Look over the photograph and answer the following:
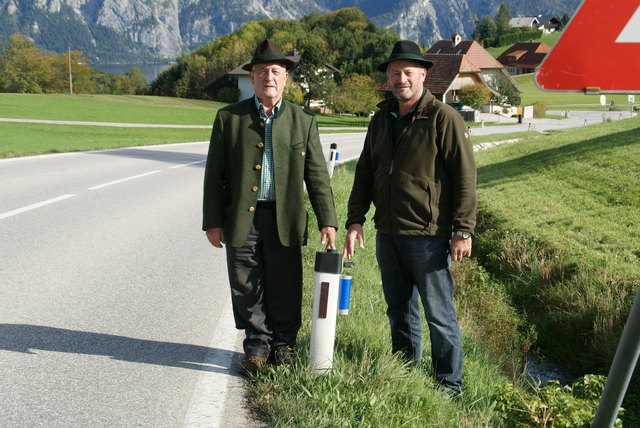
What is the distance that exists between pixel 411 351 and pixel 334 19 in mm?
131077

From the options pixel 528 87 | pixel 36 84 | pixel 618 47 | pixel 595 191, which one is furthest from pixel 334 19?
pixel 618 47

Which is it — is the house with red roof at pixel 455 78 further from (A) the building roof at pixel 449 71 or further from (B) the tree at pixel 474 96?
(B) the tree at pixel 474 96

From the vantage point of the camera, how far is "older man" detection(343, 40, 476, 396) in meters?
4.12

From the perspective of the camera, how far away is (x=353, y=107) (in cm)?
7438

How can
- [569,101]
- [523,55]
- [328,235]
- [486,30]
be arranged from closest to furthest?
[328,235] < [569,101] < [523,55] < [486,30]

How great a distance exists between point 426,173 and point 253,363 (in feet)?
5.07

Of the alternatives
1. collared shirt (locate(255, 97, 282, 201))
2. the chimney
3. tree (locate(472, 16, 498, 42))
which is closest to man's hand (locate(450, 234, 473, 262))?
collared shirt (locate(255, 97, 282, 201))

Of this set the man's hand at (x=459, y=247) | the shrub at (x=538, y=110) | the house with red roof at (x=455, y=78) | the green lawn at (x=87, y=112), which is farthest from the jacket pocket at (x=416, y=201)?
the shrub at (x=538, y=110)

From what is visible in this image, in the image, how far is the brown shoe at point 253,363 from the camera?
4.52 meters

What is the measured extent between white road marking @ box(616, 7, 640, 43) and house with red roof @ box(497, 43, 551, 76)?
139504mm

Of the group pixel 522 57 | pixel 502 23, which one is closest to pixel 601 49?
pixel 522 57

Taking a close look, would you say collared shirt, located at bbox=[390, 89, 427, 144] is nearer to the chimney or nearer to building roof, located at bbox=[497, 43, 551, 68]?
the chimney

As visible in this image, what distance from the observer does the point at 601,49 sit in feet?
7.34

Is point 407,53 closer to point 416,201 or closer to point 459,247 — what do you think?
point 416,201
